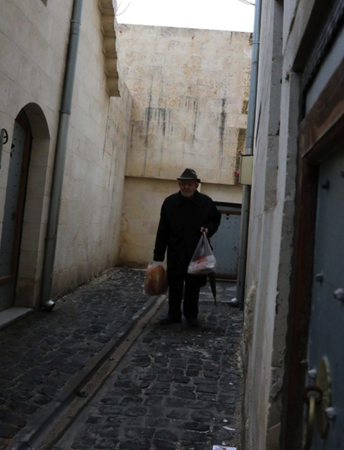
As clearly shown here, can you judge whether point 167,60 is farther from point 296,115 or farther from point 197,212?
point 296,115

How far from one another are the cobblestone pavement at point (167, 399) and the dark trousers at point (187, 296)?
1.53 ft

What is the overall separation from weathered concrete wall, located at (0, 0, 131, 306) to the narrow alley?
45.4 inches

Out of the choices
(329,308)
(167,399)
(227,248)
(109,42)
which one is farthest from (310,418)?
(227,248)

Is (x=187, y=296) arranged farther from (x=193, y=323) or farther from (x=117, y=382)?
(x=117, y=382)

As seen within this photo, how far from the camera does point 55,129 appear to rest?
607 cm

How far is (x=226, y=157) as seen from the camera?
447 inches

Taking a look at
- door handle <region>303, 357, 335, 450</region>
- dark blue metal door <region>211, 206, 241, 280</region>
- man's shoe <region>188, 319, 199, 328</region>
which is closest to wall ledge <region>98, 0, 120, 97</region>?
dark blue metal door <region>211, 206, 241, 280</region>

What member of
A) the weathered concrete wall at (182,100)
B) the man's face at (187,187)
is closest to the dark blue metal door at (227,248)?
the weathered concrete wall at (182,100)

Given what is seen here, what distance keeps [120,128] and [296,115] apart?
924cm

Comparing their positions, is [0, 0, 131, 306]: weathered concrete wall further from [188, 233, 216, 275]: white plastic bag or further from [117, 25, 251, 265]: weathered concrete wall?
[188, 233, 216, 275]: white plastic bag

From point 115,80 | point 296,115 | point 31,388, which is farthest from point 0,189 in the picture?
point 115,80

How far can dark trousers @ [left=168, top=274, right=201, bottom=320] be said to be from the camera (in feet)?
18.4

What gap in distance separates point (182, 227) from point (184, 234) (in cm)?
10

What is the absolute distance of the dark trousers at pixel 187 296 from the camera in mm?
5598
